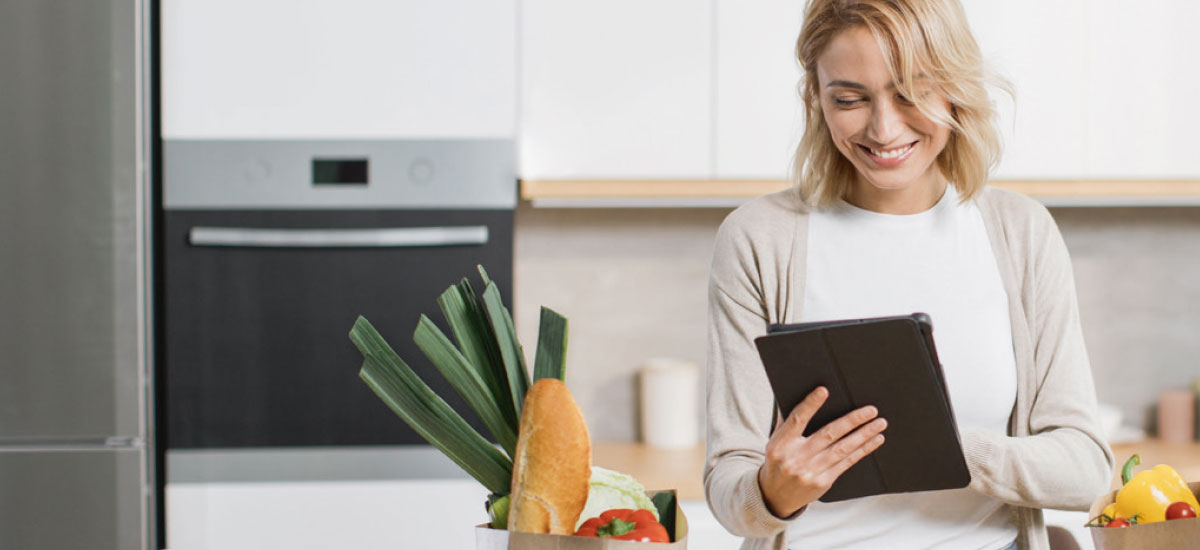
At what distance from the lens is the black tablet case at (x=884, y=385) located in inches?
30.9

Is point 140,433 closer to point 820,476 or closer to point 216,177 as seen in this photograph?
point 216,177

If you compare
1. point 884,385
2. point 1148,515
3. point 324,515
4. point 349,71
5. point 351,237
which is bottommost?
point 324,515

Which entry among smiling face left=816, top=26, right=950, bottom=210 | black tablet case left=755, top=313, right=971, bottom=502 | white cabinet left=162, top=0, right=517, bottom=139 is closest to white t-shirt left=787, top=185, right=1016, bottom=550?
smiling face left=816, top=26, right=950, bottom=210

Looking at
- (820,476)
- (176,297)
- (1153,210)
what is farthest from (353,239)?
(1153,210)

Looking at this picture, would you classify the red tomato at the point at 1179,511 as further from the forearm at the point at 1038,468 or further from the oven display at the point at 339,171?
the oven display at the point at 339,171

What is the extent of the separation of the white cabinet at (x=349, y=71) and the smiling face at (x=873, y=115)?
1053 millimetres

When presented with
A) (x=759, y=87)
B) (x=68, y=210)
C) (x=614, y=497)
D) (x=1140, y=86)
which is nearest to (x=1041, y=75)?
(x=1140, y=86)

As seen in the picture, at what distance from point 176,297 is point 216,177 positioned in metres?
0.25

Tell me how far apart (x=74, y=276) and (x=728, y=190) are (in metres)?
1.31

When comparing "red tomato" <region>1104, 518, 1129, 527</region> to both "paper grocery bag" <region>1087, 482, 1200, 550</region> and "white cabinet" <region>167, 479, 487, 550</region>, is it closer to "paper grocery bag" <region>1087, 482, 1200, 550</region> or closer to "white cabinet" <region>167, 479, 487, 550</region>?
"paper grocery bag" <region>1087, 482, 1200, 550</region>

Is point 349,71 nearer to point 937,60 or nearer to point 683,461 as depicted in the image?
point 683,461

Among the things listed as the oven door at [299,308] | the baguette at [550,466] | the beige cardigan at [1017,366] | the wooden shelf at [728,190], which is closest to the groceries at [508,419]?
the baguette at [550,466]

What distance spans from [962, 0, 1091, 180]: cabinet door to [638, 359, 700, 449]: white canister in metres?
0.85

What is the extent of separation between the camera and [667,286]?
2.56 m
